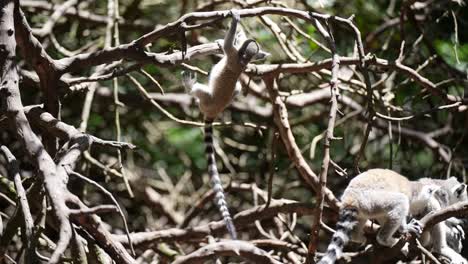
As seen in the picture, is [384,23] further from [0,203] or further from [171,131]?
[0,203]

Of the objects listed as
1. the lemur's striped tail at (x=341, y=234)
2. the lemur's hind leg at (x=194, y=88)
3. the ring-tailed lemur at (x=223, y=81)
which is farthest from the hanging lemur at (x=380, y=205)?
the lemur's hind leg at (x=194, y=88)

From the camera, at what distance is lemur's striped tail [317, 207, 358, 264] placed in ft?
14.8

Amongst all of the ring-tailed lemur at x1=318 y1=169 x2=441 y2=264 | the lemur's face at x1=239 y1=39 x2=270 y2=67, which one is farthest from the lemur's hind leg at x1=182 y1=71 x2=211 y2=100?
the ring-tailed lemur at x1=318 y1=169 x2=441 y2=264

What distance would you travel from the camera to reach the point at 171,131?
7859mm

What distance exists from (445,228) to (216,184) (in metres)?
1.80

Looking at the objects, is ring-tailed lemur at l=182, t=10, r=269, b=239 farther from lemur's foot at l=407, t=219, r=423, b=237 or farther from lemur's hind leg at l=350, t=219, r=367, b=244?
lemur's foot at l=407, t=219, r=423, b=237

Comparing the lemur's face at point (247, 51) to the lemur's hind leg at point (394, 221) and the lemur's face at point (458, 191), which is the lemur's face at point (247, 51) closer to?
the lemur's hind leg at point (394, 221)

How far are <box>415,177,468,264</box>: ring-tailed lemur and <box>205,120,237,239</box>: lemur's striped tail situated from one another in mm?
1506

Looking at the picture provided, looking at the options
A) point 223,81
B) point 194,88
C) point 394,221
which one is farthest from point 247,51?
point 394,221

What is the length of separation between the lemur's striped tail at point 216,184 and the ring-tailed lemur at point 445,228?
4.94 ft

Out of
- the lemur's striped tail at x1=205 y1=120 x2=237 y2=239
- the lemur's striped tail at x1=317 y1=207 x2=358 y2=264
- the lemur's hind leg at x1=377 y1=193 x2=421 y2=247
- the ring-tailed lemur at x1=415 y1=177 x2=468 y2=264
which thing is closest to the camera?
the lemur's striped tail at x1=317 y1=207 x2=358 y2=264

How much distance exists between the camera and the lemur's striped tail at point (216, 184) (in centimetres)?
481

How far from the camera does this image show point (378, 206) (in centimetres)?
523

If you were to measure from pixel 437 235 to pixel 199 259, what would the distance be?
2012mm
